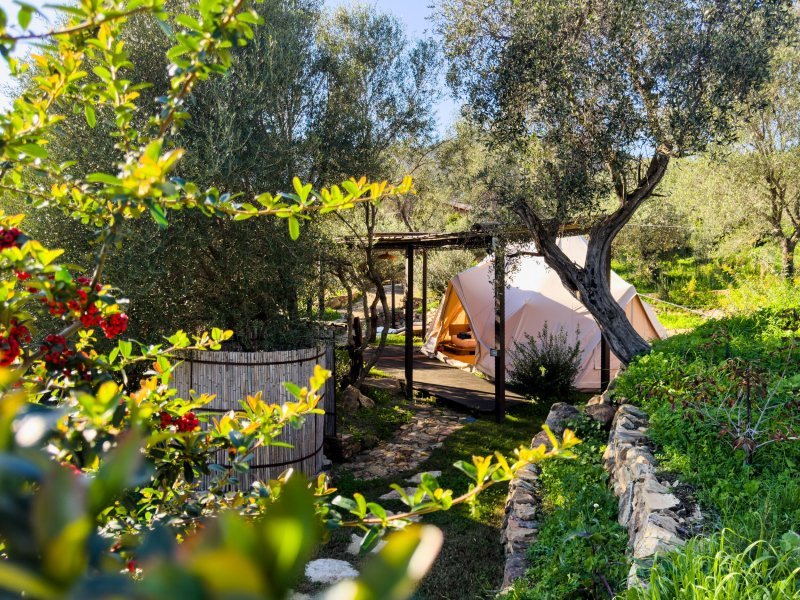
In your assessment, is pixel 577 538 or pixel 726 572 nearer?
pixel 726 572

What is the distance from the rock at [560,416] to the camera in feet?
21.1

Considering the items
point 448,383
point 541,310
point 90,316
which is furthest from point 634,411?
point 448,383

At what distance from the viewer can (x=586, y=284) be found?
7391 mm

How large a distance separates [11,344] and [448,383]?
10.3m

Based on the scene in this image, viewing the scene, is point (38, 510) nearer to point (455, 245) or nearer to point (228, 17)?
point (228, 17)

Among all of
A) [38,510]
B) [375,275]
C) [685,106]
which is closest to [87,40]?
[38,510]

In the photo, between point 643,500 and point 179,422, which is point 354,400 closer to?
point 643,500

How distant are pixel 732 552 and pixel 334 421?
215 inches

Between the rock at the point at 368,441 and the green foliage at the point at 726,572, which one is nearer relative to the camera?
the green foliage at the point at 726,572

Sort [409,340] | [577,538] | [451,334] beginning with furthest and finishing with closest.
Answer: [451,334], [409,340], [577,538]

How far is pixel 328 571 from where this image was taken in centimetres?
468

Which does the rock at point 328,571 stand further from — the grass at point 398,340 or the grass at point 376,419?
the grass at point 398,340

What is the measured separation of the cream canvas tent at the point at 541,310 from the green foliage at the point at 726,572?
25.4 feet

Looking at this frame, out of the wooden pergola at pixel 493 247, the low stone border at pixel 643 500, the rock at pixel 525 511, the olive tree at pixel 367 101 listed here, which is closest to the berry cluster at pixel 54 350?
the low stone border at pixel 643 500
